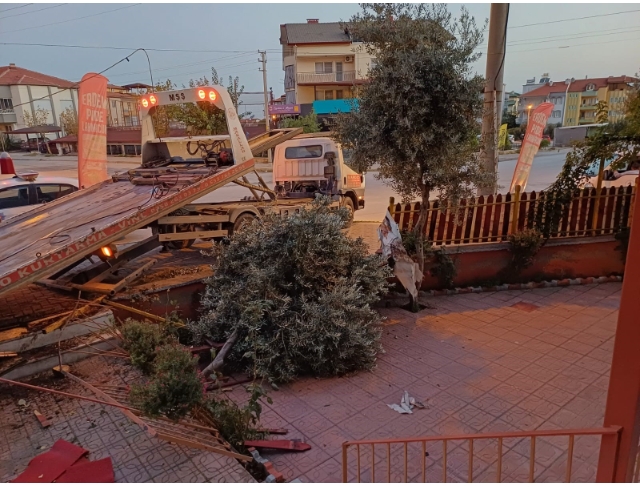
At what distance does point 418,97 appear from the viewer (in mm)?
5582

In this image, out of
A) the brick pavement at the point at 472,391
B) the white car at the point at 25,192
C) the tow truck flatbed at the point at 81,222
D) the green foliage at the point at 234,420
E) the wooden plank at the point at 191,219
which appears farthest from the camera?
the white car at the point at 25,192

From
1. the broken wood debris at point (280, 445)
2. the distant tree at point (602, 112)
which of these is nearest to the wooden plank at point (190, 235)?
the broken wood debris at point (280, 445)

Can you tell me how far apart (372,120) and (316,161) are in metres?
5.66

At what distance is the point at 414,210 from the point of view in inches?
301

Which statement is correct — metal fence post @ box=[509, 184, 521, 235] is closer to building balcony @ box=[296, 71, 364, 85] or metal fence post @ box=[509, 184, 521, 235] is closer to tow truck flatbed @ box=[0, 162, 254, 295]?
tow truck flatbed @ box=[0, 162, 254, 295]

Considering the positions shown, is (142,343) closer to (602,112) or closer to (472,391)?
(472,391)

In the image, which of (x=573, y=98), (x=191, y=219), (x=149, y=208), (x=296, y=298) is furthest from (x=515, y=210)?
(x=573, y=98)

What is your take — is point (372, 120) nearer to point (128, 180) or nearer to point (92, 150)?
point (128, 180)

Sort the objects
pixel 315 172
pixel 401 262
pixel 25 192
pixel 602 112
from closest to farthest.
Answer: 1. pixel 401 262
2. pixel 602 112
3. pixel 25 192
4. pixel 315 172

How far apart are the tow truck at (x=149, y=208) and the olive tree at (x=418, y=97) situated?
6.35ft

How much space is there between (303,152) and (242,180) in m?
4.31

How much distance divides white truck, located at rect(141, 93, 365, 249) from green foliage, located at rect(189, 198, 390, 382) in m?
0.86

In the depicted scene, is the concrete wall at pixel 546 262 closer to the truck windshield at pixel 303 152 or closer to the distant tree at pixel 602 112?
the distant tree at pixel 602 112

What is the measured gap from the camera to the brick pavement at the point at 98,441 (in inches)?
139
